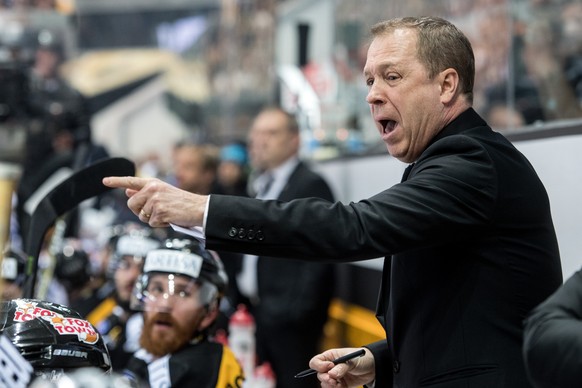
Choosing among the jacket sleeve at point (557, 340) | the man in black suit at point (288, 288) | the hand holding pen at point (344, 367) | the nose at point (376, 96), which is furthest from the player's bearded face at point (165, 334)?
the man in black suit at point (288, 288)

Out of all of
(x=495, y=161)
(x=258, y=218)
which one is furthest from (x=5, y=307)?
(x=495, y=161)

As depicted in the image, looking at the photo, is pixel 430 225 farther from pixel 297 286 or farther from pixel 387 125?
pixel 297 286

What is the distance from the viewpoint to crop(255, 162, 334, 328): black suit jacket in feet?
22.4

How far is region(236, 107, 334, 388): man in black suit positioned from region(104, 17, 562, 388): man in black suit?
11.7 ft

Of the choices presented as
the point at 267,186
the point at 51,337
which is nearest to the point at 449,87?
the point at 51,337

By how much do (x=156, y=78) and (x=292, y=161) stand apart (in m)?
14.8

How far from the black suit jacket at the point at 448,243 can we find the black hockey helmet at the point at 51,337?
0.48 m

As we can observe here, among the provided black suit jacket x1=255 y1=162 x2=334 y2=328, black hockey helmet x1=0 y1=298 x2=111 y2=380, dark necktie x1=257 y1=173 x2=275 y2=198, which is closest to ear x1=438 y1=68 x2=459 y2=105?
black hockey helmet x1=0 y1=298 x2=111 y2=380

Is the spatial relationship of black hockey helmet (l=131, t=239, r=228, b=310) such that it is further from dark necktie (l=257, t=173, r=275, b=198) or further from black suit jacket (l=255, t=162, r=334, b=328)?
dark necktie (l=257, t=173, r=275, b=198)

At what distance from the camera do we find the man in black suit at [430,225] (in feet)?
9.13

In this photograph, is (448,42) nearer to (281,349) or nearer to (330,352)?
(330,352)

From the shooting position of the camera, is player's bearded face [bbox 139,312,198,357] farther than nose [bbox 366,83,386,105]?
Yes

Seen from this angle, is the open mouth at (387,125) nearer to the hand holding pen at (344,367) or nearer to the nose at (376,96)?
the nose at (376,96)

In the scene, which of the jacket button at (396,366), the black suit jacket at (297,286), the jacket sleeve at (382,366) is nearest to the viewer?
the jacket button at (396,366)
